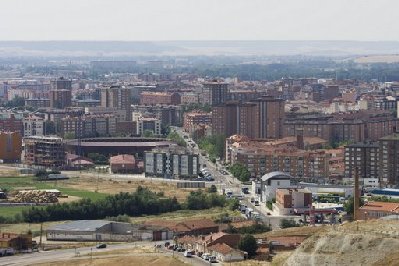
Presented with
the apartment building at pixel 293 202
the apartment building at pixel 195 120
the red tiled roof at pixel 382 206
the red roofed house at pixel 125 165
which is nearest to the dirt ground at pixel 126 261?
the red tiled roof at pixel 382 206

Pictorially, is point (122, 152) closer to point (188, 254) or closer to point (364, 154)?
point (364, 154)

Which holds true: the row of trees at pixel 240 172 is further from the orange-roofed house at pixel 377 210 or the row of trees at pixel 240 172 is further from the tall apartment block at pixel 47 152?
the orange-roofed house at pixel 377 210

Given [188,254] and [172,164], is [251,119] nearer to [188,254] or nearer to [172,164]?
[172,164]

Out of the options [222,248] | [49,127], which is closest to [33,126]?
[49,127]

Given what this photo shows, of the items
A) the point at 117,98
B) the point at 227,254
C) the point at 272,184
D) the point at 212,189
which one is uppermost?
the point at 227,254

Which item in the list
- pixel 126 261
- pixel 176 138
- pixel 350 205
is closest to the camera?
pixel 126 261

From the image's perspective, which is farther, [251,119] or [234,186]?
[251,119]
